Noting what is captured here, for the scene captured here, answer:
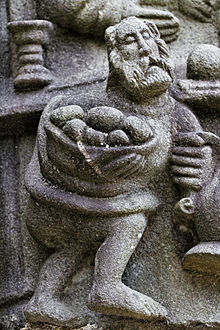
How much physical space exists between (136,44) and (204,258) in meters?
0.57

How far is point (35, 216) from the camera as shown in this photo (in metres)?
2.02

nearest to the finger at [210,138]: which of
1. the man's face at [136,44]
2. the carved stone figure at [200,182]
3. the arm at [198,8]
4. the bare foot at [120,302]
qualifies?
the carved stone figure at [200,182]

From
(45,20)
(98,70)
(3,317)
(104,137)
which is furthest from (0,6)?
(3,317)

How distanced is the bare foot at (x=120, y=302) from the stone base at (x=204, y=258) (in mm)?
151

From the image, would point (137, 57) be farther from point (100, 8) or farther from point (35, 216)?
point (35, 216)

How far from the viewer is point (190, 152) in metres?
1.97

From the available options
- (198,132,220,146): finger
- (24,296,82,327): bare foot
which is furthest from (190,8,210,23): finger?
(24,296,82,327): bare foot

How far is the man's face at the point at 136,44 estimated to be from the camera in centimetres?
196

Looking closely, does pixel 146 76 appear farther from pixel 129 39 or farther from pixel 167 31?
pixel 167 31

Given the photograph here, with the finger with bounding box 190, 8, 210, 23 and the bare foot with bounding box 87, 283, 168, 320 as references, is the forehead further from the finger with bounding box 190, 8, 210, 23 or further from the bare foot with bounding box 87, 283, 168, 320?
the bare foot with bounding box 87, 283, 168, 320

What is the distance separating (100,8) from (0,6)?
336 millimetres

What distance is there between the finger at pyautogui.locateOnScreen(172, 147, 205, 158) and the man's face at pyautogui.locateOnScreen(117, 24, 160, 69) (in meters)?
0.23

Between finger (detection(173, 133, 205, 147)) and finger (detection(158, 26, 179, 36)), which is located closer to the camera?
finger (detection(173, 133, 205, 147))

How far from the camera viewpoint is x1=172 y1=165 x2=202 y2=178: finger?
76.7 inches
